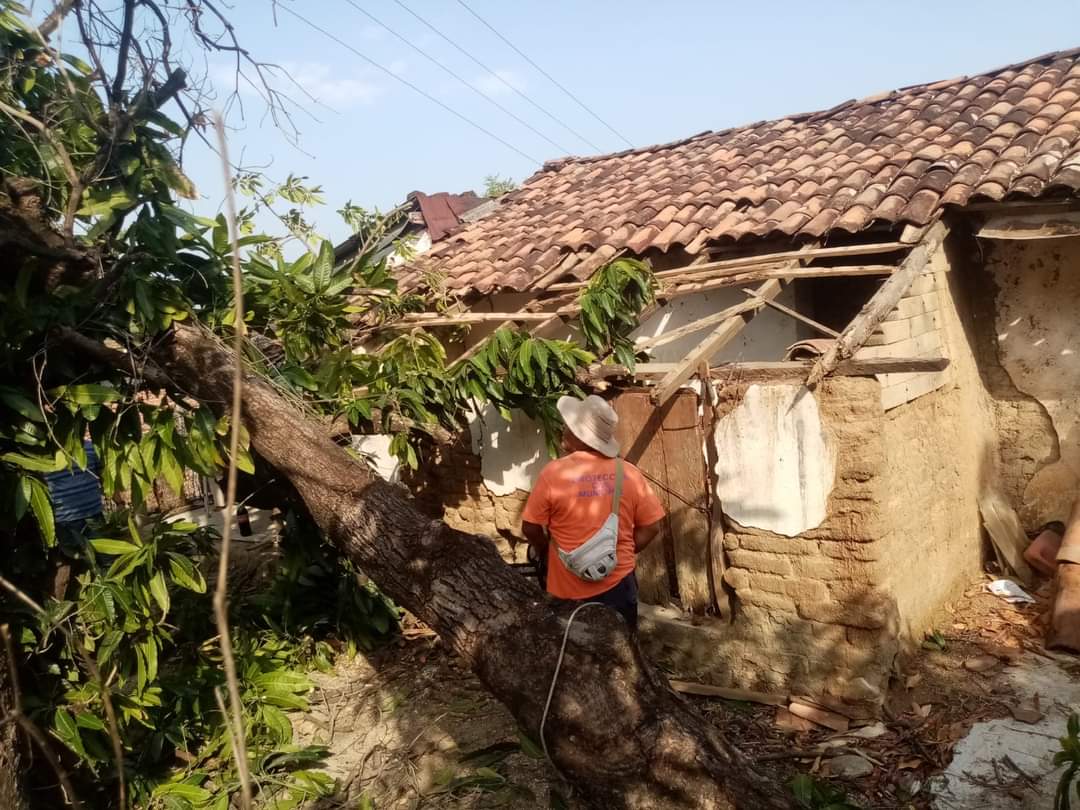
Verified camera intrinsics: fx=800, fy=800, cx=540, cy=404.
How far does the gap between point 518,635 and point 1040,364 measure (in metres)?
5.39

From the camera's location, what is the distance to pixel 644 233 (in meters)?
7.01

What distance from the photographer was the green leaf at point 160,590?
12.1 feet

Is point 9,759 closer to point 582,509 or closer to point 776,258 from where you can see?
point 582,509

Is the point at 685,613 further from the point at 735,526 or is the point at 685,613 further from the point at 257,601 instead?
the point at 257,601

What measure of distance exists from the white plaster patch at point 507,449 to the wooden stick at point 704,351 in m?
1.56

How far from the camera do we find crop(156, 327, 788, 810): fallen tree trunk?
2.34 m

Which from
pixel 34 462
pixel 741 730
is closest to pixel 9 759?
pixel 34 462

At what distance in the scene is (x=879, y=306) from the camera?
471 cm

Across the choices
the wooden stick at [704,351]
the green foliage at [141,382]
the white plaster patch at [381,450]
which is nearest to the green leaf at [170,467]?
the green foliage at [141,382]

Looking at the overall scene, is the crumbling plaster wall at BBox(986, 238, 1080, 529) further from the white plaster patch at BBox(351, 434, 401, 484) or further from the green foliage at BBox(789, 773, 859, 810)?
the white plaster patch at BBox(351, 434, 401, 484)

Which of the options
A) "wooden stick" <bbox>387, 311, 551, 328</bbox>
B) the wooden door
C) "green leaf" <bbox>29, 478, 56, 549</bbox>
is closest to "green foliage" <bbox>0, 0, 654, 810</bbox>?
"green leaf" <bbox>29, 478, 56, 549</bbox>

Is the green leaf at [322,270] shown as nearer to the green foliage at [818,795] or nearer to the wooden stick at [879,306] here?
the wooden stick at [879,306]

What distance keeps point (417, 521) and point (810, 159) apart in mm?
5983

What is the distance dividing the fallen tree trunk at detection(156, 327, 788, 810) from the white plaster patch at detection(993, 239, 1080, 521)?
5.10 metres
